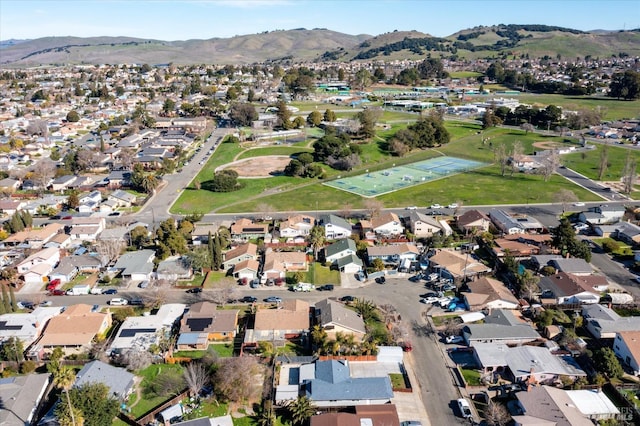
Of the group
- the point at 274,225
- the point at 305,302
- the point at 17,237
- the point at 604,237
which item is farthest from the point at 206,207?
the point at 604,237

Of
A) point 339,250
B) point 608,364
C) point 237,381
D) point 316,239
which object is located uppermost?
point 316,239

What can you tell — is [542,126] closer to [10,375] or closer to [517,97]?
[517,97]

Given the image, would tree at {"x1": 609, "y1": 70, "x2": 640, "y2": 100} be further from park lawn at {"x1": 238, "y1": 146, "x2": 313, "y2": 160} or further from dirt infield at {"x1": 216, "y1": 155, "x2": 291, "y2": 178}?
dirt infield at {"x1": 216, "y1": 155, "x2": 291, "y2": 178}

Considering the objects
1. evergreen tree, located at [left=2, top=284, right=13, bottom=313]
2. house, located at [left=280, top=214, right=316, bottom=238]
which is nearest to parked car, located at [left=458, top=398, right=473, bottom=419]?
house, located at [left=280, top=214, right=316, bottom=238]

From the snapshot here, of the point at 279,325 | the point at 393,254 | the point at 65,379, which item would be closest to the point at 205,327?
the point at 279,325

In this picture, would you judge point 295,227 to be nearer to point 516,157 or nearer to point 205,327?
point 205,327

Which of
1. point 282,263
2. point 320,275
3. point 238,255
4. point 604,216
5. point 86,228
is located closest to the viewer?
point 320,275
